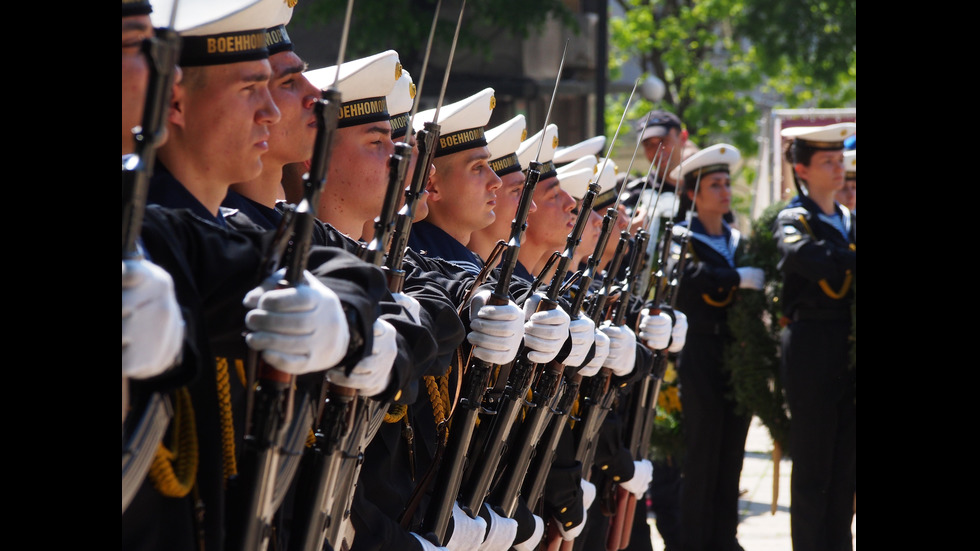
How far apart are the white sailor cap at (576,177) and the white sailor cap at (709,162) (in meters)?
1.46

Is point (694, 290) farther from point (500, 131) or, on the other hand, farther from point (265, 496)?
point (265, 496)

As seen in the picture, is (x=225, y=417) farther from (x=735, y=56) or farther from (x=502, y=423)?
(x=735, y=56)

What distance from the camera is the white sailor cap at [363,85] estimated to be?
3234mm

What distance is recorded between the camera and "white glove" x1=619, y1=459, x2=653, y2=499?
5203mm

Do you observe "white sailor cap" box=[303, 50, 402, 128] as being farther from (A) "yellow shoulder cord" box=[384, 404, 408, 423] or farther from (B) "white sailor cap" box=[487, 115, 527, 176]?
(B) "white sailor cap" box=[487, 115, 527, 176]

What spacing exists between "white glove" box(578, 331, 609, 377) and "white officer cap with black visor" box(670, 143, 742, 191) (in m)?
3.25

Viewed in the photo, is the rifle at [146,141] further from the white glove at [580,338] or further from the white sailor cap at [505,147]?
the white sailor cap at [505,147]

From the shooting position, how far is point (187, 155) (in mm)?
2314

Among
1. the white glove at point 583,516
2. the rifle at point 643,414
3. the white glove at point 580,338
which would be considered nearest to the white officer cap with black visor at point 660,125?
the rifle at point 643,414

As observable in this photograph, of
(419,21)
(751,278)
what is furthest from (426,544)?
(419,21)

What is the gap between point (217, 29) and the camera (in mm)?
2311
